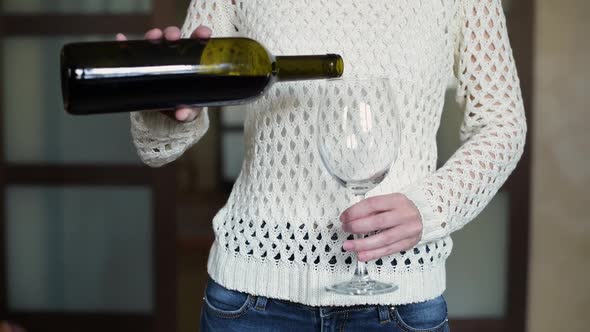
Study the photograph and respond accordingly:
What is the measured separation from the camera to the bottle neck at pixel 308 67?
100 cm

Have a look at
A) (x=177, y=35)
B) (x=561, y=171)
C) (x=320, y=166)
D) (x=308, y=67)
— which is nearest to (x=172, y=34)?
(x=177, y=35)

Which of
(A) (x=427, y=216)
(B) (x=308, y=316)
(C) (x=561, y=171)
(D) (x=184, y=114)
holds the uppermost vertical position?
(D) (x=184, y=114)

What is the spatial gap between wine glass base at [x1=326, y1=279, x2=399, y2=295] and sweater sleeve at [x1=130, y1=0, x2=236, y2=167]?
293 mm

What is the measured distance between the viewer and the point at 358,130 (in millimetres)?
886

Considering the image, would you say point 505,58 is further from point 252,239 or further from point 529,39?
point 529,39

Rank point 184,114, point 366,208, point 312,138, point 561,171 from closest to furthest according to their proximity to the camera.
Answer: point 366,208 → point 184,114 → point 312,138 → point 561,171

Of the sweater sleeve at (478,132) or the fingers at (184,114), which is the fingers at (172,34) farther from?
the sweater sleeve at (478,132)

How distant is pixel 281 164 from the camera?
112 centimetres

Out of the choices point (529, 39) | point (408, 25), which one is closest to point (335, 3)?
point (408, 25)

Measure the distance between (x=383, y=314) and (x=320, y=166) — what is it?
0.20m

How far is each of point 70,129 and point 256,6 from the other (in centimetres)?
237

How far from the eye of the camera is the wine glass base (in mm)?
897

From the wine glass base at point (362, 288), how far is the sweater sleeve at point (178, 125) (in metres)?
0.29

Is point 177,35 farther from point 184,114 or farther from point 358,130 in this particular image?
point 358,130
